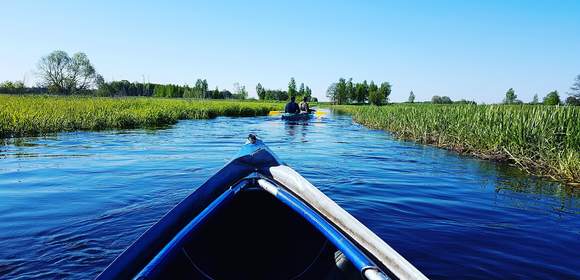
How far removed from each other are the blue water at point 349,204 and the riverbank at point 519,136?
0.45m

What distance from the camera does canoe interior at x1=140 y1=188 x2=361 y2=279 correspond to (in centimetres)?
355

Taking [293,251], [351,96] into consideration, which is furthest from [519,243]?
[351,96]

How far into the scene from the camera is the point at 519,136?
10023 mm

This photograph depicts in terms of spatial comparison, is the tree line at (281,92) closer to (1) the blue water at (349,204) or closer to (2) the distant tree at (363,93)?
(2) the distant tree at (363,93)

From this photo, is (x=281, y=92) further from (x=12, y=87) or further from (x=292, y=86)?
(x=12, y=87)

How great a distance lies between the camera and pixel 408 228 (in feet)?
18.5

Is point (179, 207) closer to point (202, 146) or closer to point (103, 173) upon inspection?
point (103, 173)

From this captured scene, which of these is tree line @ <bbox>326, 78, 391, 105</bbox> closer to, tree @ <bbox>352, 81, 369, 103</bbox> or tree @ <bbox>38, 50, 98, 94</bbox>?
tree @ <bbox>352, 81, 369, 103</bbox>

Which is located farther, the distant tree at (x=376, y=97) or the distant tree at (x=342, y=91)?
the distant tree at (x=342, y=91)

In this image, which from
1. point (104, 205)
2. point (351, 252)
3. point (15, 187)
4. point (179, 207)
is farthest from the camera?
point (15, 187)

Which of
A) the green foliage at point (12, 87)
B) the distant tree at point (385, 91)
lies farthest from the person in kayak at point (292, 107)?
the distant tree at point (385, 91)

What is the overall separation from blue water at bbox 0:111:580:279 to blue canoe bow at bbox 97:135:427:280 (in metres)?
1.22

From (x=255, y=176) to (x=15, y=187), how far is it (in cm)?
612

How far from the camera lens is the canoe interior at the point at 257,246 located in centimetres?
355
